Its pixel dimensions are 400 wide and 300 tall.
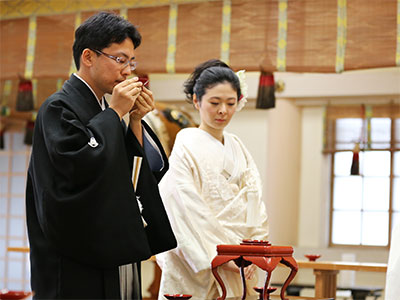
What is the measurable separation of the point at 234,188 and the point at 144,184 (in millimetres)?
1236

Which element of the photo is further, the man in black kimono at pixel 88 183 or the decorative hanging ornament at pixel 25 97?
the decorative hanging ornament at pixel 25 97

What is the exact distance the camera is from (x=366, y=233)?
8.65 m

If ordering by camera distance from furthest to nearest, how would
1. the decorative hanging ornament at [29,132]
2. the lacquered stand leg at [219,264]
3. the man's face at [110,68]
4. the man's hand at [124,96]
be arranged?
the decorative hanging ornament at [29,132], the lacquered stand leg at [219,264], the man's face at [110,68], the man's hand at [124,96]

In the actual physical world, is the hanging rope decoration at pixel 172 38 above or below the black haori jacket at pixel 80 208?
above

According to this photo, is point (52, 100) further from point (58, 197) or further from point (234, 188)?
point (234, 188)

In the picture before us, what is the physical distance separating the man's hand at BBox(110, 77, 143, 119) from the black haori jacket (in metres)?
0.05

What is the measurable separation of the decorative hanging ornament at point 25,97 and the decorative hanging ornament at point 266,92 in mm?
2187

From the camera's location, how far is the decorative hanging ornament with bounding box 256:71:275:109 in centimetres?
550

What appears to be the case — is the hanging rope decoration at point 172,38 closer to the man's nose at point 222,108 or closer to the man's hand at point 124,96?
the man's nose at point 222,108

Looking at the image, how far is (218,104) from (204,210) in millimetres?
593

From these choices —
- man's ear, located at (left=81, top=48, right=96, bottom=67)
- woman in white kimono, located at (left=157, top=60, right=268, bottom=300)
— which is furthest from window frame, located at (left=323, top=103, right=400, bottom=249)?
man's ear, located at (left=81, top=48, right=96, bottom=67)

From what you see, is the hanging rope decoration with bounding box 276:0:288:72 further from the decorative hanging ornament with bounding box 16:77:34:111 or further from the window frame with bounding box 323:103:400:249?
the window frame with bounding box 323:103:400:249

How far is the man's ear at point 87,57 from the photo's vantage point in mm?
2555

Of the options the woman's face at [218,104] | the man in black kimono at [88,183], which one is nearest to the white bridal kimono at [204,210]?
the woman's face at [218,104]
